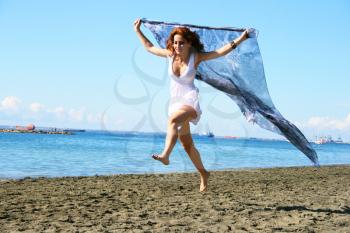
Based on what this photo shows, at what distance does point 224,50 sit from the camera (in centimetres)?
669

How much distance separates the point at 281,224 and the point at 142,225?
69.7 inches

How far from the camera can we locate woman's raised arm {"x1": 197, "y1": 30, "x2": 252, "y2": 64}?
21.9ft

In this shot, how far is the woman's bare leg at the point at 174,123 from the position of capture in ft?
21.2

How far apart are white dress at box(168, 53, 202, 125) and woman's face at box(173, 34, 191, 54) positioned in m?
0.19

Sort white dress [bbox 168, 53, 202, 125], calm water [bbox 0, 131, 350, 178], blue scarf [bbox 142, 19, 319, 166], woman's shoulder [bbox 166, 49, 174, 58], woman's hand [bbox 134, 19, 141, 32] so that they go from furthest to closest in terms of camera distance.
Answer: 1. calm water [bbox 0, 131, 350, 178]
2. blue scarf [bbox 142, 19, 319, 166]
3. woman's hand [bbox 134, 19, 141, 32]
4. woman's shoulder [bbox 166, 49, 174, 58]
5. white dress [bbox 168, 53, 202, 125]

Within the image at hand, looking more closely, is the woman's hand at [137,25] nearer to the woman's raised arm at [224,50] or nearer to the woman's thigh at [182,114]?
the woman's raised arm at [224,50]

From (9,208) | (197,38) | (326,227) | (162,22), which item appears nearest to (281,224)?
(326,227)

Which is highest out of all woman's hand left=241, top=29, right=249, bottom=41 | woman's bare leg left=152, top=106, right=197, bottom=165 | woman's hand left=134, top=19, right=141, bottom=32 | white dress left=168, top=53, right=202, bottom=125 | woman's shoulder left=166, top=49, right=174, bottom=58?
woman's hand left=134, top=19, right=141, bottom=32

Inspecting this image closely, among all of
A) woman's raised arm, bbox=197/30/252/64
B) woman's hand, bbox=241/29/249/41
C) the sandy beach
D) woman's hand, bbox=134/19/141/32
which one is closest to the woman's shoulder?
woman's raised arm, bbox=197/30/252/64

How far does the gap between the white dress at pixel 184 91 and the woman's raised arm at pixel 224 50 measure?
0.24m

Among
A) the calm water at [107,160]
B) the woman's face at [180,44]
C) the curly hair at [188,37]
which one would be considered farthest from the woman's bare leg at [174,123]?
the calm water at [107,160]

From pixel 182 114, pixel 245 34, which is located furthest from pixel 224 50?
pixel 182 114

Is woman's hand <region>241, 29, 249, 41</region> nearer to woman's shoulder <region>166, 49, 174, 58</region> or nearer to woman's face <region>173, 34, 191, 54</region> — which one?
woman's face <region>173, 34, 191, 54</region>

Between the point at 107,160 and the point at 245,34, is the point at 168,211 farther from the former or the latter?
the point at 107,160
